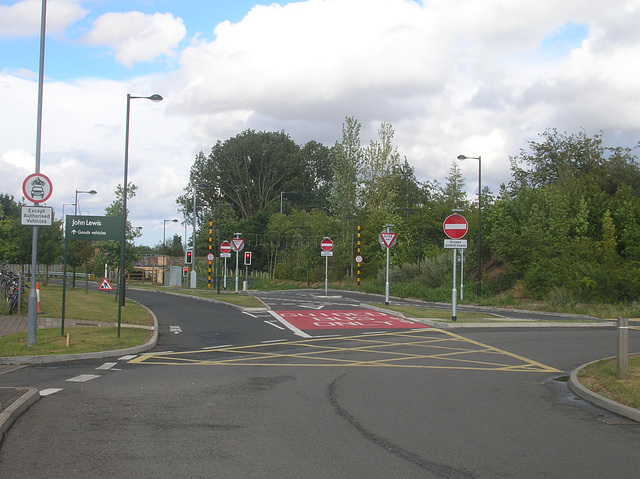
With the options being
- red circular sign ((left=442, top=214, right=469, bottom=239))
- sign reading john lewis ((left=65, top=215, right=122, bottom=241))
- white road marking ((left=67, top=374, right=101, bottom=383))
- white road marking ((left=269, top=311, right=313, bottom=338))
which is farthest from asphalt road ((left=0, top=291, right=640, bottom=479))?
red circular sign ((left=442, top=214, right=469, bottom=239))

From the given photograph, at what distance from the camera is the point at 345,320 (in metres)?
22.4

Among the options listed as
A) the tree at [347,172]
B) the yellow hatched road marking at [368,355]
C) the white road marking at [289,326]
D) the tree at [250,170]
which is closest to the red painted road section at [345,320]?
the white road marking at [289,326]

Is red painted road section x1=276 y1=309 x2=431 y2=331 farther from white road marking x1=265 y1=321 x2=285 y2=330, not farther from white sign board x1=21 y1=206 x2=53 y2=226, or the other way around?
white sign board x1=21 y1=206 x2=53 y2=226

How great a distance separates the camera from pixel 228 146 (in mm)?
80438

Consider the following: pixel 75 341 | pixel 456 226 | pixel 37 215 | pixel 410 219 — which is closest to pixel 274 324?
pixel 456 226

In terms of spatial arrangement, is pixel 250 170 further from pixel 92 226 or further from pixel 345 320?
pixel 92 226

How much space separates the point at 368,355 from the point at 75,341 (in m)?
6.91

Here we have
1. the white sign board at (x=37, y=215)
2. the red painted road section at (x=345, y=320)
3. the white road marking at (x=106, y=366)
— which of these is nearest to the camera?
the white road marking at (x=106, y=366)

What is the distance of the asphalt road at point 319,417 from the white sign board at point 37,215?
12.1ft

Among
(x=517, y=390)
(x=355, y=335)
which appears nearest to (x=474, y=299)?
(x=355, y=335)

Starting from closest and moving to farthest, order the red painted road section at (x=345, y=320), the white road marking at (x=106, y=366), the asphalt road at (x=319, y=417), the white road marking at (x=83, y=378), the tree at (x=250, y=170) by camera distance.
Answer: the asphalt road at (x=319, y=417) → the white road marking at (x=83, y=378) → the white road marking at (x=106, y=366) → the red painted road section at (x=345, y=320) → the tree at (x=250, y=170)

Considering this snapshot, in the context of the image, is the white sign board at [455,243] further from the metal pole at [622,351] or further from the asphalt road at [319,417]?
the metal pole at [622,351]

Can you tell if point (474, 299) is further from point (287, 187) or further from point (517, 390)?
point (287, 187)

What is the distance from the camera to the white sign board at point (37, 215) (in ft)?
45.7
